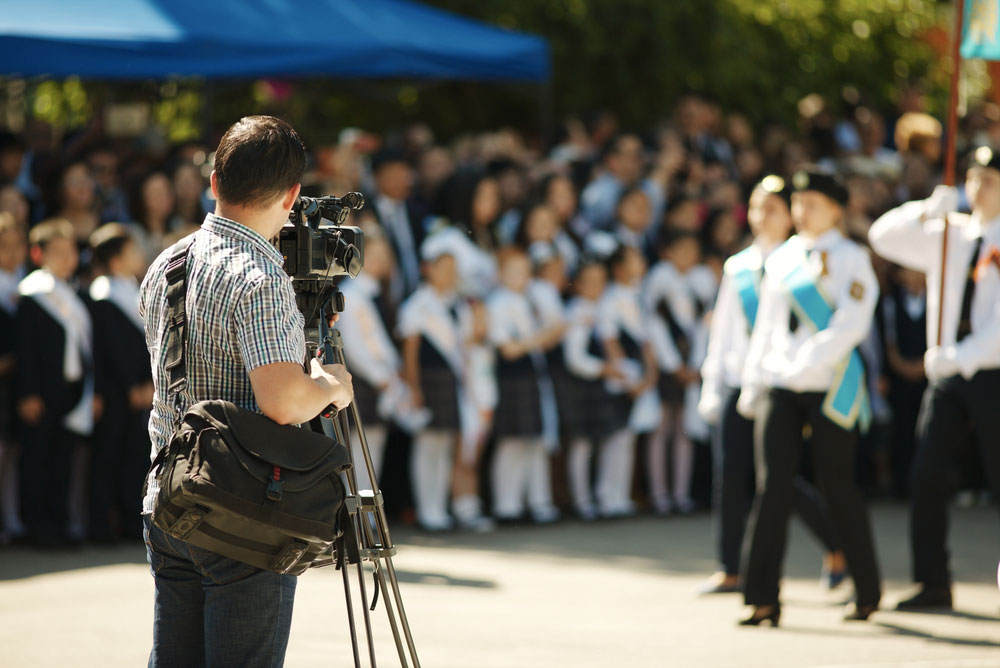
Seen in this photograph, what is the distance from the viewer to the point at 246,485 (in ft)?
10.8

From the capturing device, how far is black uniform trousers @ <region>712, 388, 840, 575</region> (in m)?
7.17

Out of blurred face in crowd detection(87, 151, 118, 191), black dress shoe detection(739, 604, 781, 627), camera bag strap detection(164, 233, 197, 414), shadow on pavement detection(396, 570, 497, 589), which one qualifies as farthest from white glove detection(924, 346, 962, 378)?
blurred face in crowd detection(87, 151, 118, 191)

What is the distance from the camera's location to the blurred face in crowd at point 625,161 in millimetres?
11469

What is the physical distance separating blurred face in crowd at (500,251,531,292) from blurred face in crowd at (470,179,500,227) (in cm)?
46

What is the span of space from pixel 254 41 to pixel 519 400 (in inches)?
114

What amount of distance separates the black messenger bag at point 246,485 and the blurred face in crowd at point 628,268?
6.79 metres

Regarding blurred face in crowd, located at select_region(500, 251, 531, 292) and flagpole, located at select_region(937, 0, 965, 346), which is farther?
blurred face in crowd, located at select_region(500, 251, 531, 292)

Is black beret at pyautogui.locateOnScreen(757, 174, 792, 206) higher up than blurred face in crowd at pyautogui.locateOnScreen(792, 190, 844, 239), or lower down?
higher up

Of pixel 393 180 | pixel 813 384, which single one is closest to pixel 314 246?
pixel 813 384

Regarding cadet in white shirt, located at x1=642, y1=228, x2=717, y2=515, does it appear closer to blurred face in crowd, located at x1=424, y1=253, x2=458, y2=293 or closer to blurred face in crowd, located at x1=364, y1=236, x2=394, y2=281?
blurred face in crowd, located at x1=424, y1=253, x2=458, y2=293

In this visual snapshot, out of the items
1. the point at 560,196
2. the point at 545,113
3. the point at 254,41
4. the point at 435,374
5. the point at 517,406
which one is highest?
the point at 254,41

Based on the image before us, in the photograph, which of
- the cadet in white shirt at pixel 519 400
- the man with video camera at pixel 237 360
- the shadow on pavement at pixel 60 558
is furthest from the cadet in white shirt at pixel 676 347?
the man with video camera at pixel 237 360

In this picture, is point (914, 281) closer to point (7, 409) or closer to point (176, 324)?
point (7, 409)

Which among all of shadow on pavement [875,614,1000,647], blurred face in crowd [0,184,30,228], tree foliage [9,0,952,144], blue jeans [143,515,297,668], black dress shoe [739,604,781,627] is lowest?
shadow on pavement [875,614,1000,647]
